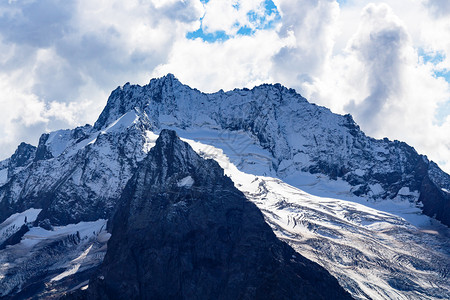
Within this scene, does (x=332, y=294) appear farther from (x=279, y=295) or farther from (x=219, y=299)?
(x=219, y=299)

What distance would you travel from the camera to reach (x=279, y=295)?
188125mm

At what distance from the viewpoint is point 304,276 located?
200 m

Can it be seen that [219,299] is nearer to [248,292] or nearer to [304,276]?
[248,292]

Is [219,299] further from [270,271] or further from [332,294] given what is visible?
[332,294]

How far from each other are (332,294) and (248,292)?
24319 mm

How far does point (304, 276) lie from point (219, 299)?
25.2 metres

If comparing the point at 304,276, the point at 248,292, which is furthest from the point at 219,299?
the point at 304,276

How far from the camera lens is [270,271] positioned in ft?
652

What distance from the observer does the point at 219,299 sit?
199m

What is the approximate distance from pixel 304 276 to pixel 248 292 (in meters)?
18.4

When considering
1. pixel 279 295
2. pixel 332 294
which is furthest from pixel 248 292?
pixel 332 294

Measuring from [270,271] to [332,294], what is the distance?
18.5 metres

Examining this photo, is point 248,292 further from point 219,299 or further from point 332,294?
point 332,294

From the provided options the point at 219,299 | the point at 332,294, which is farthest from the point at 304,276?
the point at 219,299
